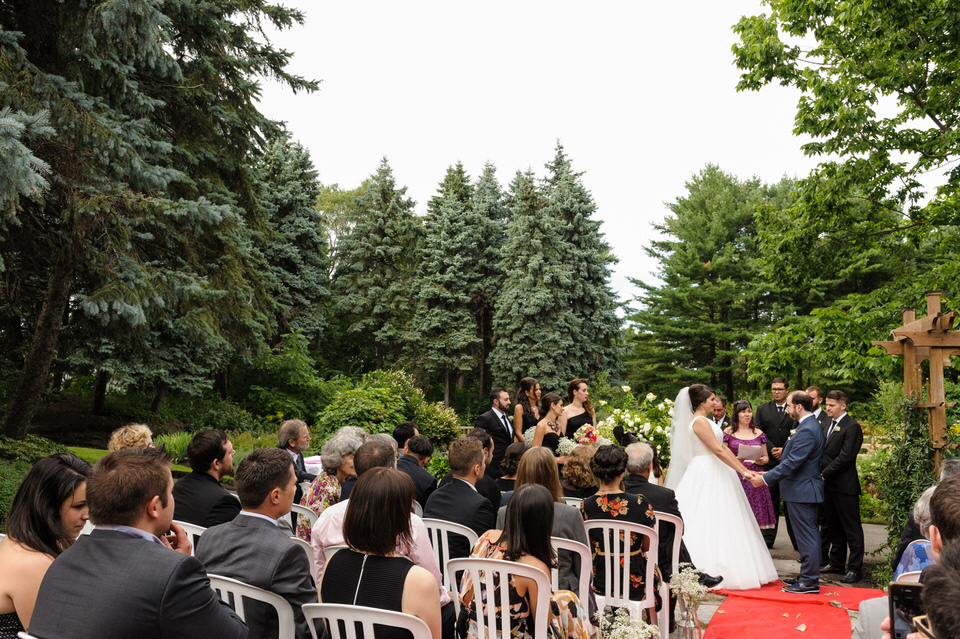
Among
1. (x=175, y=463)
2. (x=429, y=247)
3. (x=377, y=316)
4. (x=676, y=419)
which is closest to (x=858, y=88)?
(x=676, y=419)

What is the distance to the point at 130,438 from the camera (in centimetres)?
419

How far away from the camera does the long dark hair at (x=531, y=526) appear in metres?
2.76

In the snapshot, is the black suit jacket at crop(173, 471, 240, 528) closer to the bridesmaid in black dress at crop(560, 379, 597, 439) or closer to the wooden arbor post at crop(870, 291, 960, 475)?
the bridesmaid in black dress at crop(560, 379, 597, 439)

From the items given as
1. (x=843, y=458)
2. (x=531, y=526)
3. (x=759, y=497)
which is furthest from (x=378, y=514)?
(x=759, y=497)

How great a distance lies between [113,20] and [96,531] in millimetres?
8331

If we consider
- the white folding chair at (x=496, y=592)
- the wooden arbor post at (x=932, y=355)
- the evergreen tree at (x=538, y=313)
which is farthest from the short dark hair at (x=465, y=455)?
the evergreen tree at (x=538, y=313)

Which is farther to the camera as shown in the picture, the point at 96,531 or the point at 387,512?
the point at 387,512

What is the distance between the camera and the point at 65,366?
13.4 meters

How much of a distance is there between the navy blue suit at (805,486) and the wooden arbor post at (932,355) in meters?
0.95

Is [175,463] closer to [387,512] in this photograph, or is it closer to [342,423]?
[342,423]

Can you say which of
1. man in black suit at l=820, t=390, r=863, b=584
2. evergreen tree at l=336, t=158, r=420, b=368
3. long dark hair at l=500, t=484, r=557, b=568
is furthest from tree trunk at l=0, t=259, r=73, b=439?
evergreen tree at l=336, t=158, r=420, b=368

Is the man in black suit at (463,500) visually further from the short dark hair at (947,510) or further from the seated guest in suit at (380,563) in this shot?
the short dark hair at (947,510)

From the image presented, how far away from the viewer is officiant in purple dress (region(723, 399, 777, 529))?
7.10 meters

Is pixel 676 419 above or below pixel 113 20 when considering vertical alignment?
below
